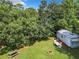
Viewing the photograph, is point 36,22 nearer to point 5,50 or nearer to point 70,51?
point 5,50

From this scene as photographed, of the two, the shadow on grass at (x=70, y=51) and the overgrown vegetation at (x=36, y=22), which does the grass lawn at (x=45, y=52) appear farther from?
the overgrown vegetation at (x=36, y=22)

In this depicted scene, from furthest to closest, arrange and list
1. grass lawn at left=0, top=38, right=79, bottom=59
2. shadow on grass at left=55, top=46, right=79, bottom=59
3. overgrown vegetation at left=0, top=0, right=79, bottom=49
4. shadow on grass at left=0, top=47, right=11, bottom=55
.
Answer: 1. shadow on grass at left=0, top=47, right=11, bottom=55
2. overgrown vegetation at left=0, top=0, right=79, bottom=49
3. grass lawn at left=0, top=38, right=79, bottom=59
4. shadow on grass at left=55, top=46, right=79, bottom=59

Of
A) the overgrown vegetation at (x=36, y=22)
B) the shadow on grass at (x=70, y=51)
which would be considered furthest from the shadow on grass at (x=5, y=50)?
the shadow on grass at (x=70, y=51)

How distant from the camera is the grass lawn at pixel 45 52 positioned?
21.9m

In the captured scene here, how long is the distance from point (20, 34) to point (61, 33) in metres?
7.34

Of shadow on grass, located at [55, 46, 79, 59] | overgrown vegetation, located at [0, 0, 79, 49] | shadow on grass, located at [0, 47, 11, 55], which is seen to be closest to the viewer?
shadow on grass, located at [55, 46, 79, 59]

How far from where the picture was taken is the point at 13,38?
24344mm

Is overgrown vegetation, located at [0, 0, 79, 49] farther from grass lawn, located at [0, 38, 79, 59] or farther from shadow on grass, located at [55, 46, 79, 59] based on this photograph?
shadow on grass, located at [55, 46, 79, 59]

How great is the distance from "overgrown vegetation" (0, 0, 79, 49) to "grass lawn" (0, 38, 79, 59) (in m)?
1.88

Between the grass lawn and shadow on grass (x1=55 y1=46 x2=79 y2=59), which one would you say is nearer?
shadow on grass (x1=55 y1=46 x2=79 y2=59)

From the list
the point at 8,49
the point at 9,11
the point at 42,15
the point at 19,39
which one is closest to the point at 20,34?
the point at 19,39

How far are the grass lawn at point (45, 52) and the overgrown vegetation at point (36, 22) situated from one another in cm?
188

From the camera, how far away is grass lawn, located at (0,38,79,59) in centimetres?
2189

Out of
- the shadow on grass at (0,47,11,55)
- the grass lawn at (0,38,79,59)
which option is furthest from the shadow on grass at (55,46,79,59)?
the shadow on grass at (0,47,11,55)
